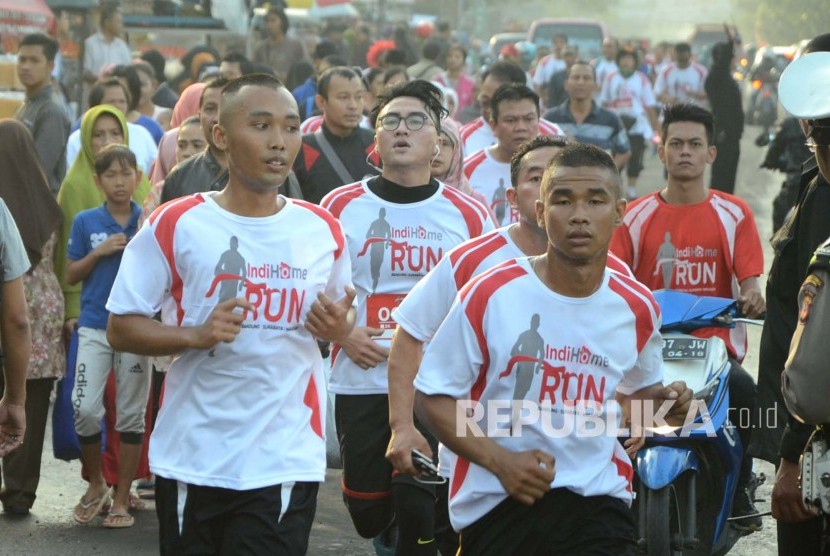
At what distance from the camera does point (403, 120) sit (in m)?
7.07

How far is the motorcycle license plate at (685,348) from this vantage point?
690cm

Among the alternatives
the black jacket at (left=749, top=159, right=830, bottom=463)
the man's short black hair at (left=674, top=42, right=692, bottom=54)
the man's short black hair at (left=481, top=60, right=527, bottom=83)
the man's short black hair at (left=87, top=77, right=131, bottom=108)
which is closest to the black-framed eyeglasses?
the black jacket at (left=749, top=159, right=830, bottom=463)

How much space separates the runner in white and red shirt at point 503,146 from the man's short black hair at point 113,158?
196 centimetres

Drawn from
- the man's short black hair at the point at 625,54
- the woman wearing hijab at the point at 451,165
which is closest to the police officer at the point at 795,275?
the woman wearing hijab at the point at 451,165

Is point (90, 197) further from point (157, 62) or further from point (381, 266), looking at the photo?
point (157, 62)

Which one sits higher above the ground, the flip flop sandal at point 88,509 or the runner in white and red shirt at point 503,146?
the runner in white and red shirt at point 503,146

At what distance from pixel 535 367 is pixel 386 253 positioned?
2.24m

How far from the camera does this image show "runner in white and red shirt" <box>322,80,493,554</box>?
22.5ft

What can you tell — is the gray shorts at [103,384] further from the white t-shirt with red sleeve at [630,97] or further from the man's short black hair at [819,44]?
the white t-shirt with red sleeve at [630,97]

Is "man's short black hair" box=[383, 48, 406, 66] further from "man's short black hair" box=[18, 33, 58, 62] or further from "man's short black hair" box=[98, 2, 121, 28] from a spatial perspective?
"man's short black hair" box=[18, 33, 58, 62]

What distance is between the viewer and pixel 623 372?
484cm

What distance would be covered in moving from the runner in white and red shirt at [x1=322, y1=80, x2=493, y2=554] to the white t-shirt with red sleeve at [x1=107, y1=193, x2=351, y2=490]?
1451 mm

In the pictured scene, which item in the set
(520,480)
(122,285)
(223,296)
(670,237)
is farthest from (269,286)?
(670,237)

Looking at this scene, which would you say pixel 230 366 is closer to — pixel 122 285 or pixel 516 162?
pixel 122 285
